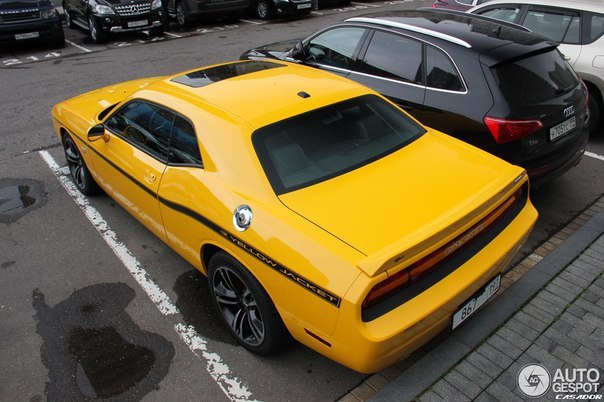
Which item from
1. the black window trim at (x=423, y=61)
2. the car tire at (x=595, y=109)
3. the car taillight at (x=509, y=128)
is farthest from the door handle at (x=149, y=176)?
the car tire at (x=595, y=109)

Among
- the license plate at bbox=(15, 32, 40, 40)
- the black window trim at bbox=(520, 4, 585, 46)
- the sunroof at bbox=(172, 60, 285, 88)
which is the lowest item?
the license plate at bbox=(15, 32, 40, 40)

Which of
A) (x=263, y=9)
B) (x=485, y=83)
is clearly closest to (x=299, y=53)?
(x=485, y=83)

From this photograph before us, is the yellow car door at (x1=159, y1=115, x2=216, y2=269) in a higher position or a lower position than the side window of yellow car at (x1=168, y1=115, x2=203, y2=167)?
lower

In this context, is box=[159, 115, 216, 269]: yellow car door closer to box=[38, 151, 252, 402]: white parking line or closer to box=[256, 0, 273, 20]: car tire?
box=[38, 151, 252, 402]: white parking line

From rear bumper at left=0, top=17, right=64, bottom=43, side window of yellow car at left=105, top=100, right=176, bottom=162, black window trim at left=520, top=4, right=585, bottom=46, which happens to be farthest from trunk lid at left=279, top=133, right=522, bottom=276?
rear bumper at left=0, top=17, right=64, bottom=43

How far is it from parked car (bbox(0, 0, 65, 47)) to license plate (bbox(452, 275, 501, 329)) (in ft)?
39.3

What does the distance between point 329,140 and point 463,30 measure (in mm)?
2191

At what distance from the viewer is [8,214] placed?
4965mm

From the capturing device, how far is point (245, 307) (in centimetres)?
317

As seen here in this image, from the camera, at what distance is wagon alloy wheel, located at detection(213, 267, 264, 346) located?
3.11m

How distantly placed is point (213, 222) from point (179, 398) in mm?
1063

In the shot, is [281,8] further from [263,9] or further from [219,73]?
[219,73]

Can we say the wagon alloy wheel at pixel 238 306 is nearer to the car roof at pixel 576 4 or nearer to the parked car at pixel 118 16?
the car roof at pixel 576 4

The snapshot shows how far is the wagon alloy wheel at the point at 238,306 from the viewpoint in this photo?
10.2ft
